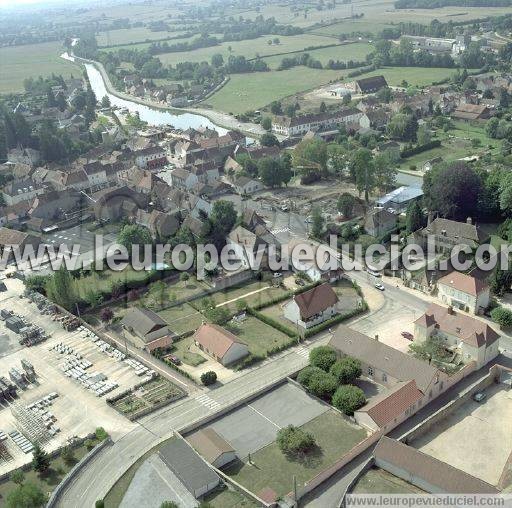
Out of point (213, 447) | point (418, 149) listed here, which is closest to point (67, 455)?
point (213, 447)

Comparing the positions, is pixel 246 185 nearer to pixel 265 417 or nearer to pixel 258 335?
pixel 258 335

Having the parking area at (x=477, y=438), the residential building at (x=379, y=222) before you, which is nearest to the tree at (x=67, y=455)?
the parking area at (x=477, y=438)

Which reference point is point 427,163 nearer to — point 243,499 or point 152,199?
point 152,199

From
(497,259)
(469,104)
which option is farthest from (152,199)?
(469,104)

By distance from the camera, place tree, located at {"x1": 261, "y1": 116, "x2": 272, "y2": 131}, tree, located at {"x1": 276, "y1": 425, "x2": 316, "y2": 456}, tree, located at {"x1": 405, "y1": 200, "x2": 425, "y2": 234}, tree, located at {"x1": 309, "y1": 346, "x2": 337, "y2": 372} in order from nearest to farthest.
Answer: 1. tree, located at {"x1": 276, "y1": 425, "x2": 316, "y2": 456}
2. tree, located at {"x1": 309, "y1": 346, "x2": 337, "y2": 372}
3. tree, located at {"x1": 405, "y1": 200, "x2": 425, "y2": 234}
4. tree, located at {"x1": 261, "y1": 116, "x2": 272, "y2": 131}

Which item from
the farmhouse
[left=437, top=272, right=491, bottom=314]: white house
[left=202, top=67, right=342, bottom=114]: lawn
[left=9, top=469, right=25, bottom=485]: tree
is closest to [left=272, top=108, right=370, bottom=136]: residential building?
[left=202, top=67, right=342, bottom=114]: lawn

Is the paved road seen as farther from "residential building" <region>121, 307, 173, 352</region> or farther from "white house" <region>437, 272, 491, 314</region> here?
"white house" <region>437, 272, 491, 314</region>

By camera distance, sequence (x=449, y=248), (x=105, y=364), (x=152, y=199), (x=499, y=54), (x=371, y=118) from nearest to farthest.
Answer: (x=105, y=364)
(x=449, y=248)
(x=152, y=199)
(x=371, y=118)
(x=499, y=54)
